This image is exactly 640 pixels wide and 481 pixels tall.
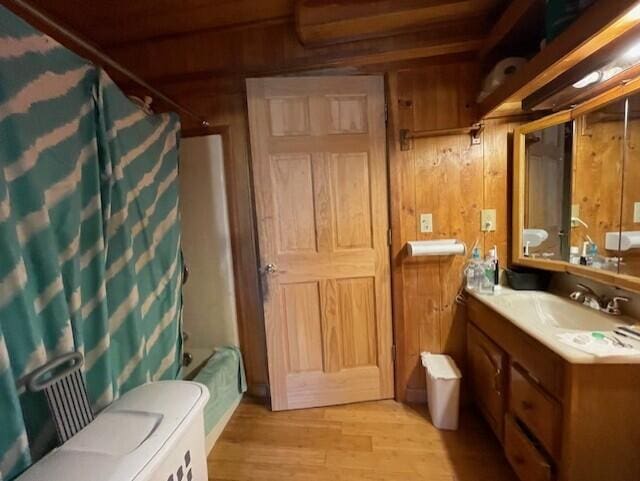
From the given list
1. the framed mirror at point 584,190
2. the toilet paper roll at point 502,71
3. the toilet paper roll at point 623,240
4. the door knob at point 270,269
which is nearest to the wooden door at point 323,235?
the door knob at point 270,269

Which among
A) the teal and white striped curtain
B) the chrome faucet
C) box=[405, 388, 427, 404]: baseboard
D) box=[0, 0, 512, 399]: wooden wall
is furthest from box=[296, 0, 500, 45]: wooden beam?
box=[405, 388, 427, 404]: baseboard

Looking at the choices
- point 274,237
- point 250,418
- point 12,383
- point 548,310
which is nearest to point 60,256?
point 12,383

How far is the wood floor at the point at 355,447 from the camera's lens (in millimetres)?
1602

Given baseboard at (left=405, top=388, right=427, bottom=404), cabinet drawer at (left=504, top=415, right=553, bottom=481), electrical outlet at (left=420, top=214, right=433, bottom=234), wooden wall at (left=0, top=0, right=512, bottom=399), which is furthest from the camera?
baseboard at (left=405, top=388, right=427, bottom=404)

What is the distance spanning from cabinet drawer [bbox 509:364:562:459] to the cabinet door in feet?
0.31

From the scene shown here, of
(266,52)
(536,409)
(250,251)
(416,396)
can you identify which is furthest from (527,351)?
(266,52)

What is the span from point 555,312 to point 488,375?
0.48 metres

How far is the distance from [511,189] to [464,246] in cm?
45

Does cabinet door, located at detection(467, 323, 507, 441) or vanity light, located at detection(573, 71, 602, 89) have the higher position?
vanity light, located at detection(573, 71, 602, 89)

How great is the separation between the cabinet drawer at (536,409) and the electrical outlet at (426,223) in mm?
879

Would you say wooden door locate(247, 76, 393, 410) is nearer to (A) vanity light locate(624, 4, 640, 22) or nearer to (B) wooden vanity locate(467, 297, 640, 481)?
(B) wooden vanity locate(467, 297, 640, 481)

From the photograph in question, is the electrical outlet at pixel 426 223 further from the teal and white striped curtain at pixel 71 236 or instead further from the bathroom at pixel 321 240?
the teal and white striped curtain at pixel 71 236

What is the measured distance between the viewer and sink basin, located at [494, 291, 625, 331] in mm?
1384

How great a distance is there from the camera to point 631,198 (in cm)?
131
